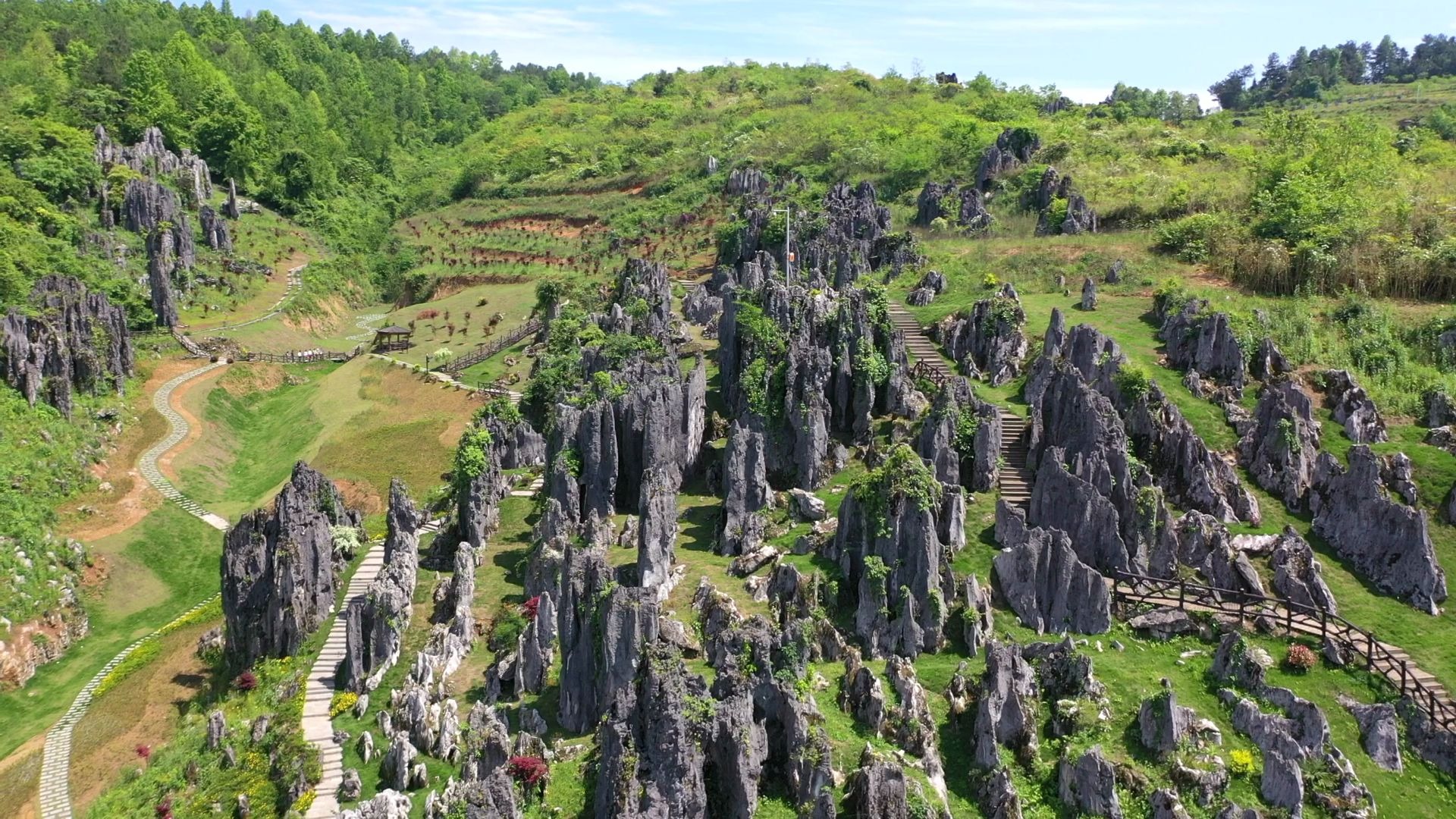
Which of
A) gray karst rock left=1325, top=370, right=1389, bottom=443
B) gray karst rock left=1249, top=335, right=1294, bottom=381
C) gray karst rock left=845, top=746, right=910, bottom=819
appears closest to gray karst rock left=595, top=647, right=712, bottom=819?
gray karst rock left=845, top=746, right=910, bottom=819

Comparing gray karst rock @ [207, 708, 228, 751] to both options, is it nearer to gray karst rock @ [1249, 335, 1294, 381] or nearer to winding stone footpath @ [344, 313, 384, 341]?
gray karst rock @ [1249, 335, 1294, 381]

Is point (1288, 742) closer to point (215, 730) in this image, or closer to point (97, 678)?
point (215, 730)

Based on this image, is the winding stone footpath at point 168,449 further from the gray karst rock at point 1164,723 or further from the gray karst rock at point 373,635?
the gray karst rock at point 1164,723

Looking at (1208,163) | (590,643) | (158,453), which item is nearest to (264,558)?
(590,643)

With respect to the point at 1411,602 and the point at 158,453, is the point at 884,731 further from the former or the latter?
the point at 158,453

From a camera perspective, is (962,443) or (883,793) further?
(962,443)

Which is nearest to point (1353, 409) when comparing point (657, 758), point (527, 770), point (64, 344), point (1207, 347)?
point (1207, 347)
